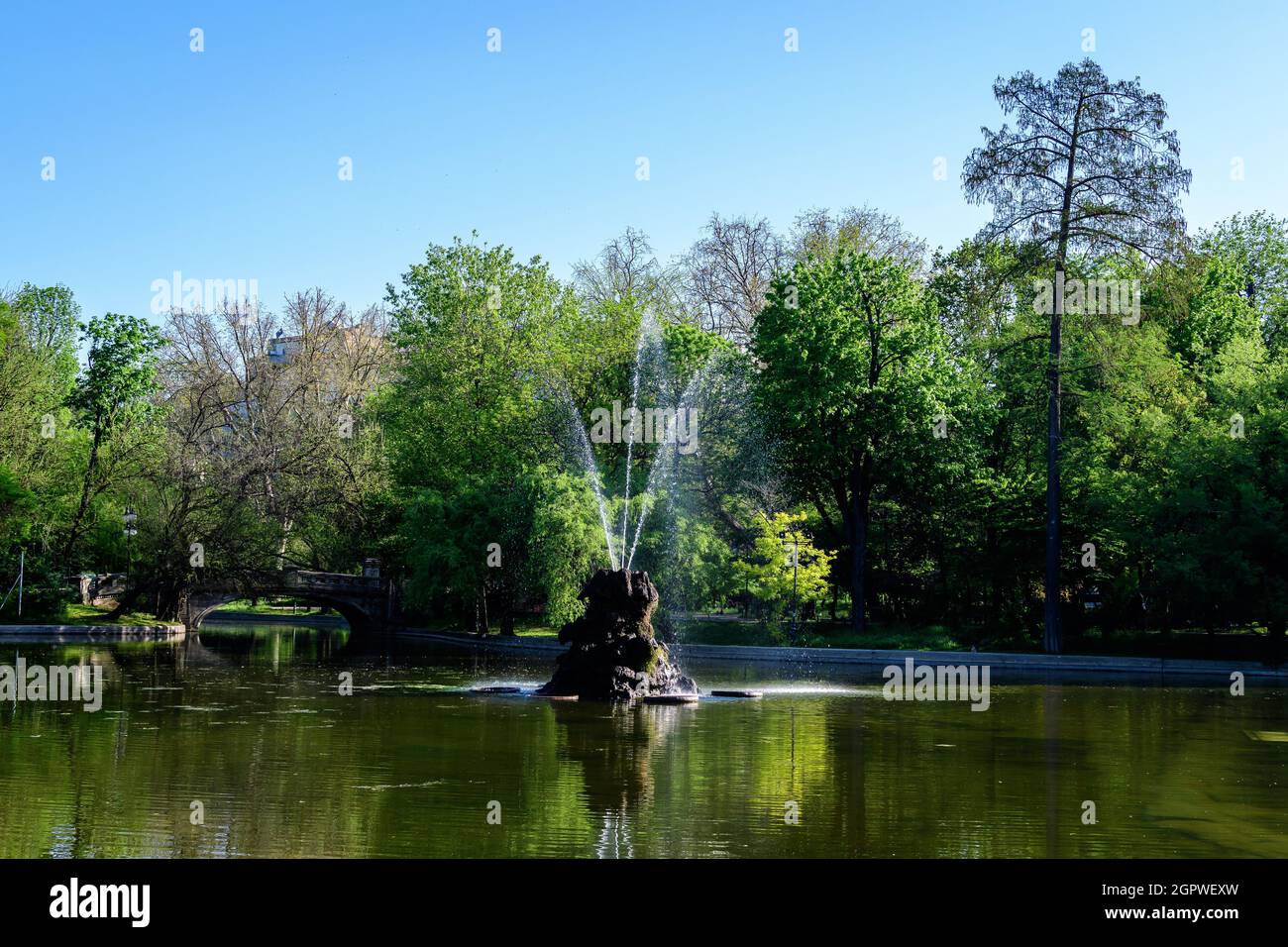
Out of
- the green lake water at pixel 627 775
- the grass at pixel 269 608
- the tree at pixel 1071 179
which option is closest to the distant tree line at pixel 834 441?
the tree at pixel 1071 179

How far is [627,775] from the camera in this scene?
59.4ft

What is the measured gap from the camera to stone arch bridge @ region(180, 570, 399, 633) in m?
58.8

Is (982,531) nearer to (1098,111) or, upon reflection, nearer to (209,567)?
(1098,111)

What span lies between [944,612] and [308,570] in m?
29.3

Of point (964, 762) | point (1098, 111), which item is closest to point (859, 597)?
point (1098, 111)

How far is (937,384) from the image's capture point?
50375 mm

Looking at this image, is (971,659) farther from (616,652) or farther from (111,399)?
(111,399)

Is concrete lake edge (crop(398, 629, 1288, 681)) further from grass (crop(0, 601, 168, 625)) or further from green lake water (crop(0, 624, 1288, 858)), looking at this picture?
grass (crop(0, 601, 168, 625))

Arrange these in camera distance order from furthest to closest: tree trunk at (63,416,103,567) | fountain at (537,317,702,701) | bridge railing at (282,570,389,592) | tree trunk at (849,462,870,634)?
bridge railing at (282,570,389,592) < tree trunk at (63,416,103,567) < tree trunk at (849,462,870,634) < fountain at (537,317,702,701)

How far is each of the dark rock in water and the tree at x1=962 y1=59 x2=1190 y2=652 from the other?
819 inches

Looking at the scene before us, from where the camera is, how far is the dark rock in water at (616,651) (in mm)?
29078

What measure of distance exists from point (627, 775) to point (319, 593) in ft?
155

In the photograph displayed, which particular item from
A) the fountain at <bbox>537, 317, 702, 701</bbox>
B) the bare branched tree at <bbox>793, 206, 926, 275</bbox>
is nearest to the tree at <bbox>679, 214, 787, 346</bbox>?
the bare branched tree at <bbox>793, 206, 926, 275</bbox>

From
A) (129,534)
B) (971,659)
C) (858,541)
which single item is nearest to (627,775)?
(971,659)
